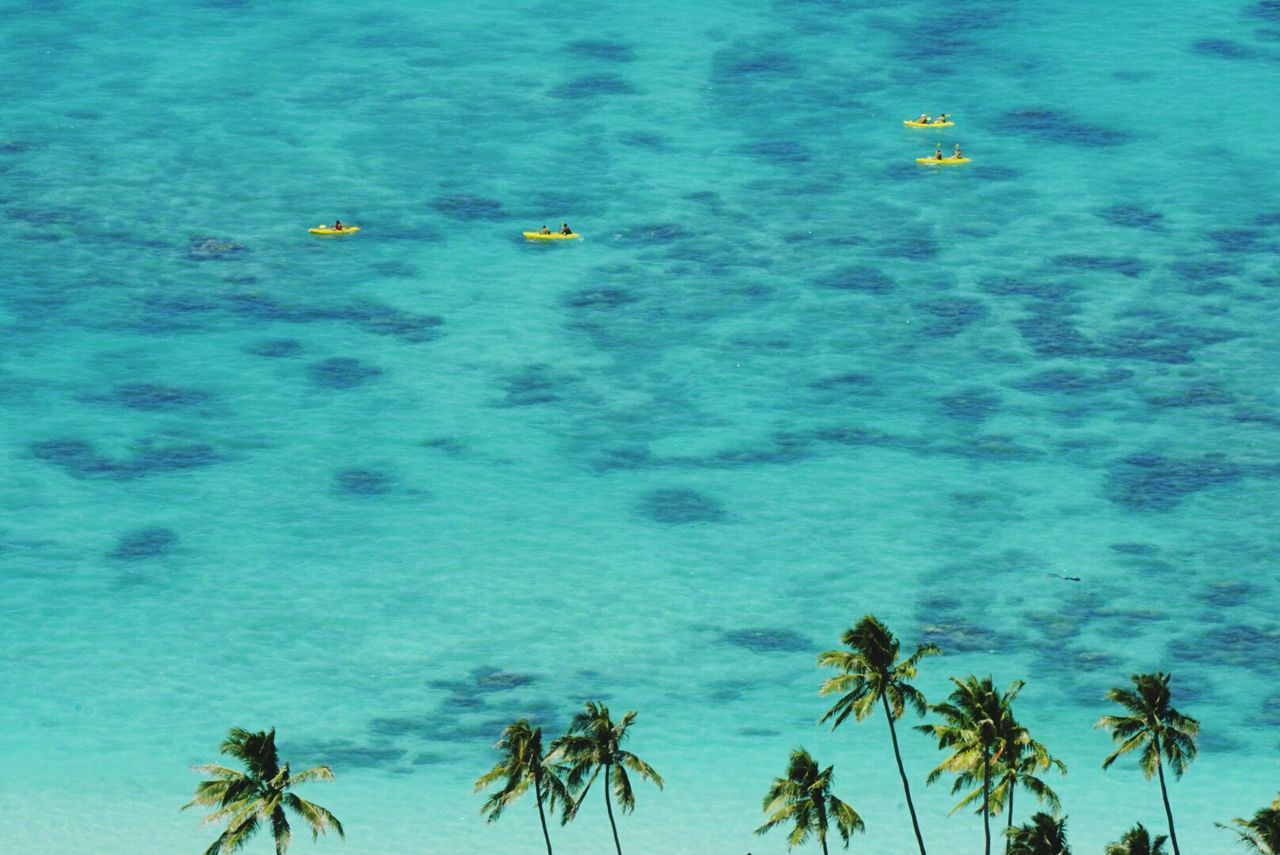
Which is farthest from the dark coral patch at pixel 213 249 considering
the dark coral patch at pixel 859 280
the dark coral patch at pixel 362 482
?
the dark coral patch at pixel 859 280

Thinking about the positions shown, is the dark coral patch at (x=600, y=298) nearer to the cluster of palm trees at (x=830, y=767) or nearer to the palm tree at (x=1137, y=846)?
the cluster of palm trees at (x=830, y=767)

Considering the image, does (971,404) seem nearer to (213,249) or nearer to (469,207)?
(469,207)

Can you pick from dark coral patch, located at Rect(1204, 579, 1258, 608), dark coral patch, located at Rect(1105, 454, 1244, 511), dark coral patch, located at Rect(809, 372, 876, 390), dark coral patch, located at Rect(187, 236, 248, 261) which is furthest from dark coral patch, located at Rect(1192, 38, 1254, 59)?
dark coral patch, located at Rect(187, 236, 248, 261)

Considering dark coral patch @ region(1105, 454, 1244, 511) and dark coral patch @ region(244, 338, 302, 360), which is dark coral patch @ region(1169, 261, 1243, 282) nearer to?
dark coral patch @ region(1105, 454, 1244, 511)

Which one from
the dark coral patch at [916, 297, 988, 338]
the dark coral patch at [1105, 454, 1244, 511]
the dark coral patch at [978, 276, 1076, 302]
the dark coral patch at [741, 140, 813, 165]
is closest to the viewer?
the dark coral patch at [1105, 454, 1244, 511]

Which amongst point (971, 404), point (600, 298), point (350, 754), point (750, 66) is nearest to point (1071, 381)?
point (971, 404)

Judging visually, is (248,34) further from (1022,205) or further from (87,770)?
(87,770)

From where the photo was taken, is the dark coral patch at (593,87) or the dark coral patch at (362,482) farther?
the dark coral patch at (593,87)
